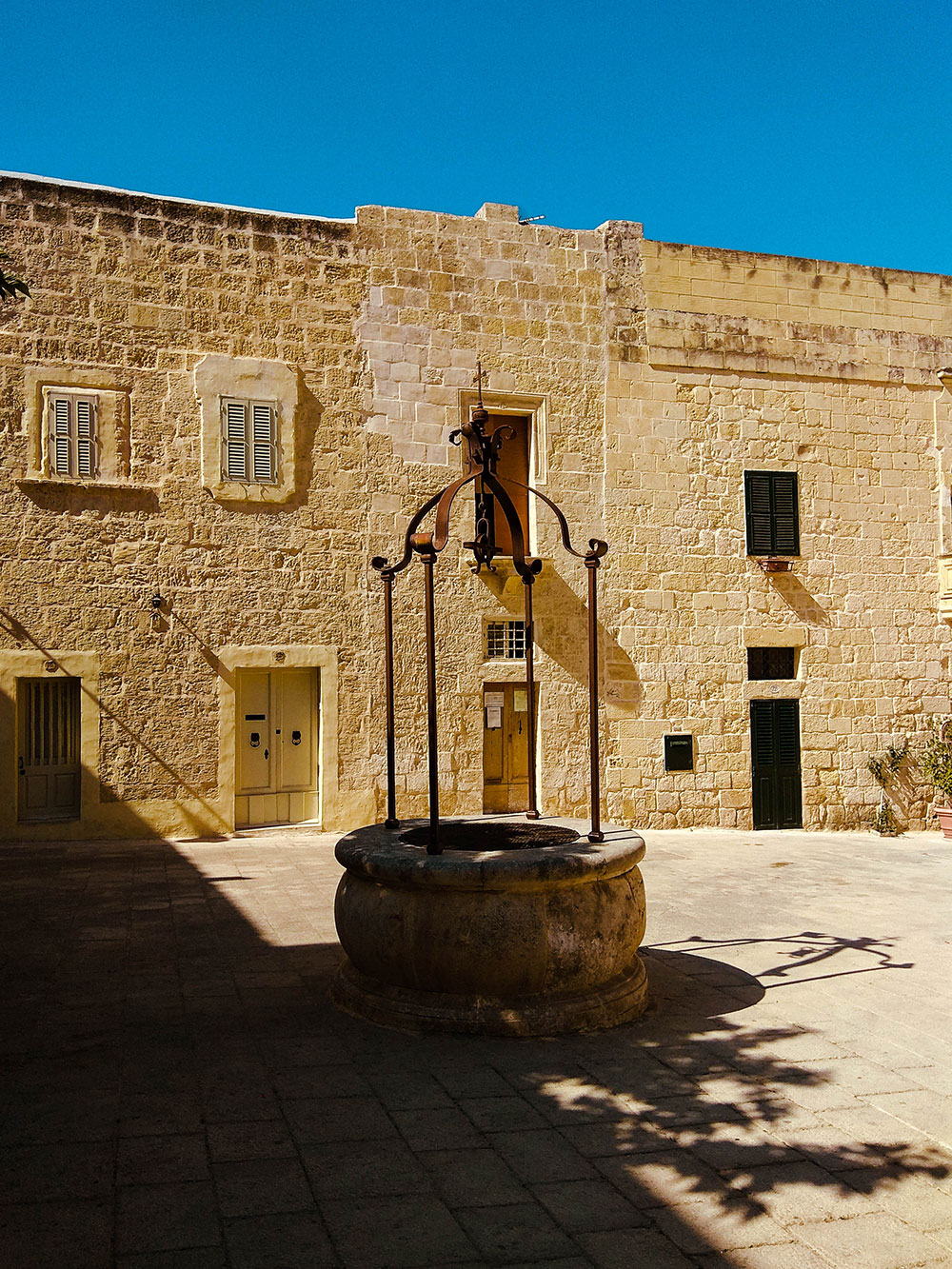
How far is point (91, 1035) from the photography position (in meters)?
5.26

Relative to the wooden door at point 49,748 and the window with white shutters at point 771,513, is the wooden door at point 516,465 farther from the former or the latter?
the wooden door at point 49,748

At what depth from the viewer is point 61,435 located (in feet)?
37.7

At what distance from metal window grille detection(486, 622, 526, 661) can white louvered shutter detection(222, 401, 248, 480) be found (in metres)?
3.56

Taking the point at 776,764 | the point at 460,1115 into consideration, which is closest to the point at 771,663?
the point at 776,764

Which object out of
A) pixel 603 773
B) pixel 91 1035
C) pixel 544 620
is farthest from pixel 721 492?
pixel 91 1035

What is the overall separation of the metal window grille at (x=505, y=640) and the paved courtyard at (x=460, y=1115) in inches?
235

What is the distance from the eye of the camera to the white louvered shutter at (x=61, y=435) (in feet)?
37.7

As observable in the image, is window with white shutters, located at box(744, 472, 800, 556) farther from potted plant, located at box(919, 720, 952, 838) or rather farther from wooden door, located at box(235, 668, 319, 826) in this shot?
wooden door, located at box(235, 668, 319, 826)

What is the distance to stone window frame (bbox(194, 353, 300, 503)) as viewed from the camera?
1212 cm

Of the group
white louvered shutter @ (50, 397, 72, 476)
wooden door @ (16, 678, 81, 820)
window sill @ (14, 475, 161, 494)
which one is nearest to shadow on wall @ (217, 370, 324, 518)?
window sill @ (14, 475, 161, 494)

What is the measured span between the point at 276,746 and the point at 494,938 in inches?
304

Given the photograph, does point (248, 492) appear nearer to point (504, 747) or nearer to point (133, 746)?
point (133, 746)

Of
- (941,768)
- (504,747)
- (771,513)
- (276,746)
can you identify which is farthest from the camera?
(941,768)

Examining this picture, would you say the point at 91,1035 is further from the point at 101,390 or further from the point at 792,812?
the point at 792,812
